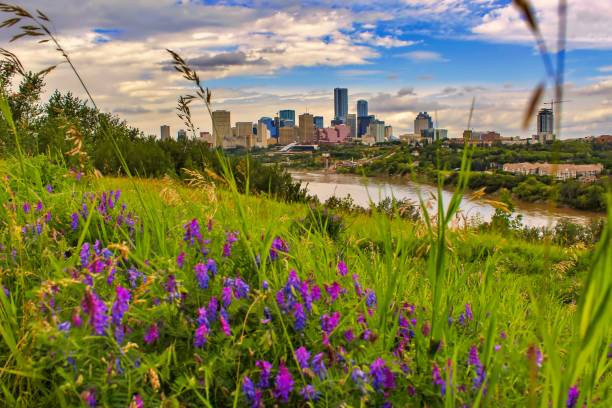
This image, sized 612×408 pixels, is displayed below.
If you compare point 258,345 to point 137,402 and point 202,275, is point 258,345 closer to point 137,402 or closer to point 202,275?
point 202,275

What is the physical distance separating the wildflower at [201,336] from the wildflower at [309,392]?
403 mm

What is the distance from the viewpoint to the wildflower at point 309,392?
183 cm

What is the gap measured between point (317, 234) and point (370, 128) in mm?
5345

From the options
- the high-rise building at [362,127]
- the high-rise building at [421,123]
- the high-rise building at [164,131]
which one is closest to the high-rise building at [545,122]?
the high-rise building at [421,123]

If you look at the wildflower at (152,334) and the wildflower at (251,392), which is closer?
the wildflower at (251,392)

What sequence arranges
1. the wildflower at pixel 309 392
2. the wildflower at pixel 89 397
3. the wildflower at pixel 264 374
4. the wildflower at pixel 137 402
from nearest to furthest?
the wildflower at pixel 89 397 → the wildflower at pixel 137 402 → the wildflower at pixel 309 392 → the wildflower at pixel 264 374

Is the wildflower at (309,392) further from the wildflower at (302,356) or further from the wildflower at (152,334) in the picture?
the wildflower at (152,334)

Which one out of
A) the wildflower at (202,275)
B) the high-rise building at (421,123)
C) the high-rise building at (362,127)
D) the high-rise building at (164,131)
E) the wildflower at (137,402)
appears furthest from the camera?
the high-rise building at (362,127)

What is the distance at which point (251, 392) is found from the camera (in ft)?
5.95

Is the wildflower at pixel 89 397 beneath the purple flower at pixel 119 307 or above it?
beneath

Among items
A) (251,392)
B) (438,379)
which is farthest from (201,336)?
(438,379)

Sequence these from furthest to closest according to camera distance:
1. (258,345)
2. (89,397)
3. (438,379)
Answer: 1. (258,345)
2. (438,379)
3. (89,397)

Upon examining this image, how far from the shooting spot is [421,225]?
9.56 ft

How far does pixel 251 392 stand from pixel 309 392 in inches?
7.6
